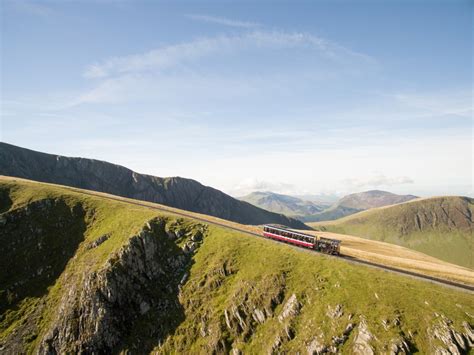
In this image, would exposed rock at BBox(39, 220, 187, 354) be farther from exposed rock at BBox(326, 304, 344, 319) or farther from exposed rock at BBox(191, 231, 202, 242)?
exposed rock at BBox(326, 304, 344, 319)

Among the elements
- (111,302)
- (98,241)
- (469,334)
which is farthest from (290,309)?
(98,241)

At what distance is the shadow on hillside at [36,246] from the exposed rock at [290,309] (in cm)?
5576

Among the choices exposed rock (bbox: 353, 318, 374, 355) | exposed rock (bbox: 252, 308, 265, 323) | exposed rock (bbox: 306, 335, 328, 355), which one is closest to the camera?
exposed rock (bbox: 353, 318, 374, 355)

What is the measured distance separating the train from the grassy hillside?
10662 mm

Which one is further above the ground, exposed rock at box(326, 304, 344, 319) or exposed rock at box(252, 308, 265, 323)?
exposed rock at box(326, 304, 344, 319)

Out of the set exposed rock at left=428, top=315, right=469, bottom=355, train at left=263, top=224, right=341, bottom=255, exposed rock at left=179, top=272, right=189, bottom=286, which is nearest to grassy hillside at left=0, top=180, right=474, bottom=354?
exposed rock at left=428, top=315, right=469, bottom=355

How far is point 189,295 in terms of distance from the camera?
5669 cm

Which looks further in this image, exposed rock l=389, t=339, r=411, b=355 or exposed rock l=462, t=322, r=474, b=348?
exposed rock l=389, t=339, r=411, b=355

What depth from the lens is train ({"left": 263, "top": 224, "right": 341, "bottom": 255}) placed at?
66.4 meters

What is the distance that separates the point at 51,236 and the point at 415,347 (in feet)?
279

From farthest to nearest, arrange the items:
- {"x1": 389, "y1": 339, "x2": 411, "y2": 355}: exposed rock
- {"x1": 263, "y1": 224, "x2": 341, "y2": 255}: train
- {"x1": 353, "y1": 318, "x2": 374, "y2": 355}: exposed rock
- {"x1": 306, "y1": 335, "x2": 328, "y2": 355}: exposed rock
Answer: {"x1": 263, "y1": 224, "x2": 341, "y2": 255}: train < {"x1": 306, "y1": 335, "x2": 328, "y2": 355}: exposed rock < {"x1": 353, "y1": 318, "x2": 374, "y2": 355}: exposed rock < {"x1": 389, "y1": 339, "x2": 411, "y2": 355}: exposed rock

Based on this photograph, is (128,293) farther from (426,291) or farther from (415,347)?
(426,291)

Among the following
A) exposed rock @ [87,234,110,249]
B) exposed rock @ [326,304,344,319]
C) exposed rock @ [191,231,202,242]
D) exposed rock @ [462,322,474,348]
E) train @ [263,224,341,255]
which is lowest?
exposed rock @ [326,304,344,319]

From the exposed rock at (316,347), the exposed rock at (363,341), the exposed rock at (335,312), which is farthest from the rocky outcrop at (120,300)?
the exposed rock at (363,341)
